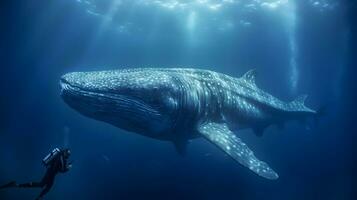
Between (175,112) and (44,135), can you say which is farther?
(44,135)

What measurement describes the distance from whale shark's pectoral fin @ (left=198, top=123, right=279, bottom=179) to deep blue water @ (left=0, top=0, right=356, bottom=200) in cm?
1262

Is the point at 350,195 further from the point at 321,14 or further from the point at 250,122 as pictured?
Answer: the point at 250,122

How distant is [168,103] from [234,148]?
2167 millimetres

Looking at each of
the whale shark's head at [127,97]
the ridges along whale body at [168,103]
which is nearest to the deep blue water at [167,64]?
the ridges along whale body at [168,103]

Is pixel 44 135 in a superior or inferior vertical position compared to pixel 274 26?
inferior


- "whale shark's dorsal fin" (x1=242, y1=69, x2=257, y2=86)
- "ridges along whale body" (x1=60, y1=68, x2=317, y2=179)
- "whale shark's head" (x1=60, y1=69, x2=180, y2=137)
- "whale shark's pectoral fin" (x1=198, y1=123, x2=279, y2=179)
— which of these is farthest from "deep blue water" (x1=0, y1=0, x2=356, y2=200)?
"whale shark's head" (x1=60, y1=69, x2=180, y2=137)

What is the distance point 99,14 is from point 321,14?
27.3 m

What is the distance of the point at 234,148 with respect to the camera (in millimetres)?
8586

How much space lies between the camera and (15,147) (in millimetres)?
40406

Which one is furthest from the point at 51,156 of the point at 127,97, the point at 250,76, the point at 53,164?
the point at 250,76

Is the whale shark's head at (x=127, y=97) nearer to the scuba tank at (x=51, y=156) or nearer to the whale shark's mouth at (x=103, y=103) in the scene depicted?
the whale shark's mouth at (x=103, y=103)

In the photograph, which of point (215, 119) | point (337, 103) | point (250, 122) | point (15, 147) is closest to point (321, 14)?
point (250, 122)

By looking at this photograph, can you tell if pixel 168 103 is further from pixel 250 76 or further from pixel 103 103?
pixel 250 76

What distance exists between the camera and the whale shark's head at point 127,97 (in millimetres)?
7195
